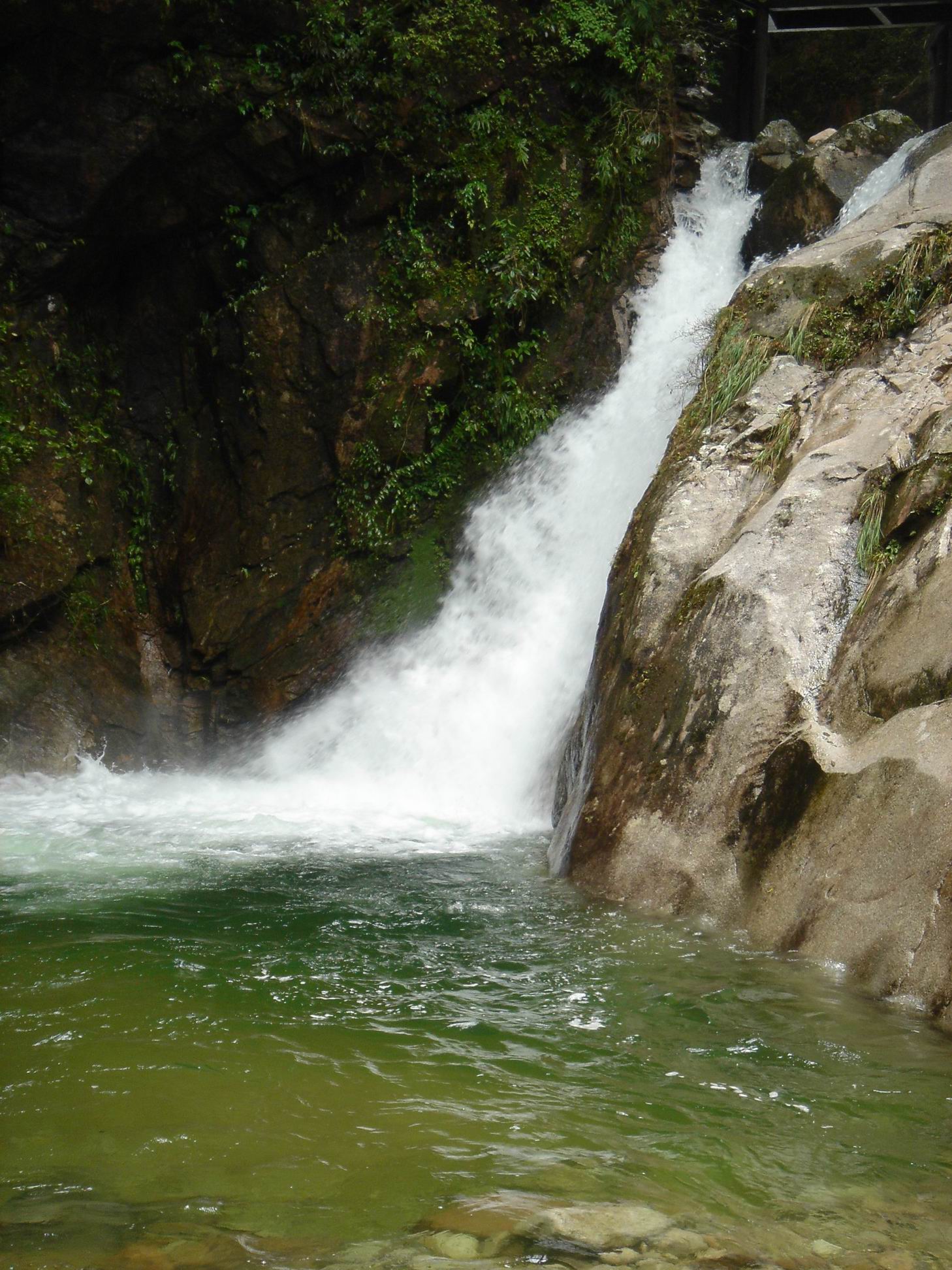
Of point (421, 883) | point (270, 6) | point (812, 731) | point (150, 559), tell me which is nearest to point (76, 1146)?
point (421, 883)

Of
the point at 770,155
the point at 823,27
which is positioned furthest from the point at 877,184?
the point at 823,27

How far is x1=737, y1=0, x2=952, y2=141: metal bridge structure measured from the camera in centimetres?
1579

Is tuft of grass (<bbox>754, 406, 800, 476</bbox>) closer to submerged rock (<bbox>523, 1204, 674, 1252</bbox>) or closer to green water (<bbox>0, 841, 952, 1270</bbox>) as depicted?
green water (<bbox>0, 841, 952, 1270</bbox>)

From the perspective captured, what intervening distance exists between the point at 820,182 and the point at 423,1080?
1072 cm

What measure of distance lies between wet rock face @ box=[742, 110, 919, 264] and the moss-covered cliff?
1.52m

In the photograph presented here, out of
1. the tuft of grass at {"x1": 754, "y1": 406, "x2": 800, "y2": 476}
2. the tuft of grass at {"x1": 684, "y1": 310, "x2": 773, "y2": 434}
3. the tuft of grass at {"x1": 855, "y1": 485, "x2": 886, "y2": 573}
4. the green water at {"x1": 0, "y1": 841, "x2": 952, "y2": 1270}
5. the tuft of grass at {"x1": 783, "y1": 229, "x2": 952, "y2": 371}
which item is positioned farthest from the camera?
the tuft of grass at {"x1": 684, "y1": 310, "x2": 773, "y2": 434}

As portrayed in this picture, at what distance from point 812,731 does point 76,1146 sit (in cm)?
376

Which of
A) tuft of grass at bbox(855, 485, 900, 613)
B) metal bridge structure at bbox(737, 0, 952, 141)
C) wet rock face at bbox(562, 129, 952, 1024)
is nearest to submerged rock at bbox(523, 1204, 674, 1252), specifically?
wet rock face at bbox(562, 129, 952, 1024)

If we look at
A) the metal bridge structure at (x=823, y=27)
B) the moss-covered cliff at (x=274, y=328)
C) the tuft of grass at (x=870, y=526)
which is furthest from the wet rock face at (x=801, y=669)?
the metal bridge structure at (x=823, y=27)

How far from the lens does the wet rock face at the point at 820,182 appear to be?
1114cm

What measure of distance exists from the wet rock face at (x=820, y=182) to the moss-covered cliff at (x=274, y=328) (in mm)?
1520

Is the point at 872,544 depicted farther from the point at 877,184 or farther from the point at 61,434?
the point at 61,434

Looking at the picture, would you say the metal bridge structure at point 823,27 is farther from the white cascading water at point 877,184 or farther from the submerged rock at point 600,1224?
the submerged rock at point 600,1224

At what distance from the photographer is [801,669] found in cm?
555
